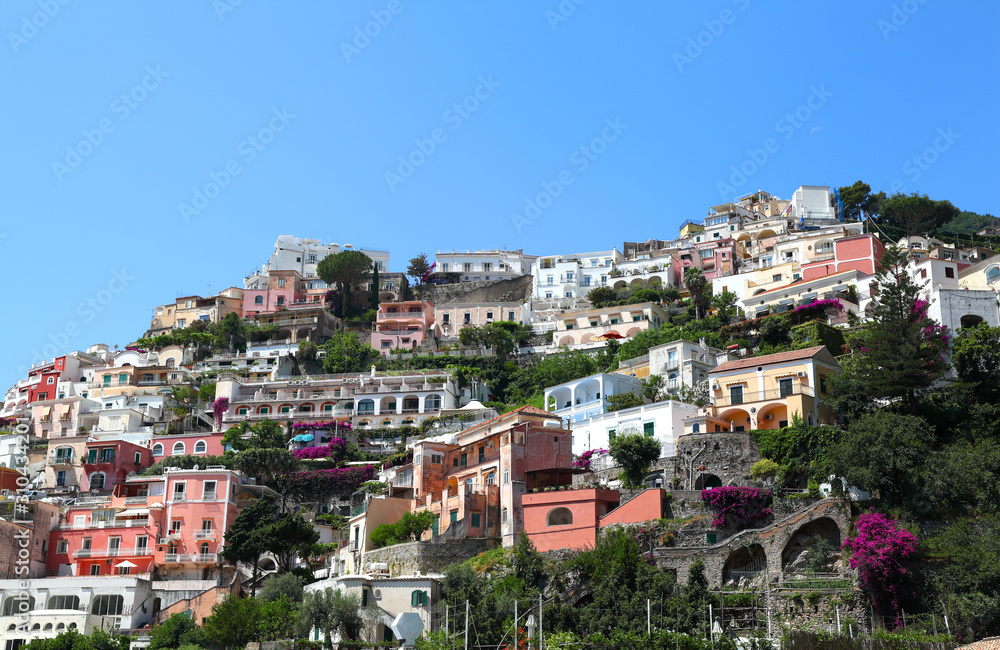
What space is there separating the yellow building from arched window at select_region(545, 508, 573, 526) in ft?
32.0

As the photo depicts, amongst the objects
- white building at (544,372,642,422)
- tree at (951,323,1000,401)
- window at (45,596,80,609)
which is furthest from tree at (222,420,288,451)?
tree at (951,323,1000,401)

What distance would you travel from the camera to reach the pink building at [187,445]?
70.6 m

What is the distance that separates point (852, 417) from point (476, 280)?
64479 mm

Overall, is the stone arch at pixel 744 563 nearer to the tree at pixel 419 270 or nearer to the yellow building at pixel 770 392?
the yellow building at pixel 770 392

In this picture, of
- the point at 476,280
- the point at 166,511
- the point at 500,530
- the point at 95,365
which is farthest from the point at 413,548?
the point at 476,280

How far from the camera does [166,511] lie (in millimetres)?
54938

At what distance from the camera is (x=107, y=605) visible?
4869 centimetres

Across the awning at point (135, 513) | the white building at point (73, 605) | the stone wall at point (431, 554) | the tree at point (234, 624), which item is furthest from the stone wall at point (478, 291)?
the tree at point (234, 624)

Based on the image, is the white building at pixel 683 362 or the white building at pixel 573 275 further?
the white building at pixel 573 275

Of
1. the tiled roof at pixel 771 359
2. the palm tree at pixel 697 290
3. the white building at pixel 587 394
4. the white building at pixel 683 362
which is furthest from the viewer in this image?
the palm tree at pixel 697 290

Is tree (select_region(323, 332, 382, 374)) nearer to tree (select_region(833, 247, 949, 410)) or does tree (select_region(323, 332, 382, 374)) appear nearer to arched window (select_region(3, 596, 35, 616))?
arched window (select_region(3, 596, 35, 616))

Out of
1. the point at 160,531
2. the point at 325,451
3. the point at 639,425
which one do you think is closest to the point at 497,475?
the point at 639,425

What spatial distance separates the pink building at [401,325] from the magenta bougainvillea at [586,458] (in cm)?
3962

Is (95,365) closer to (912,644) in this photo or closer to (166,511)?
(166,511)
